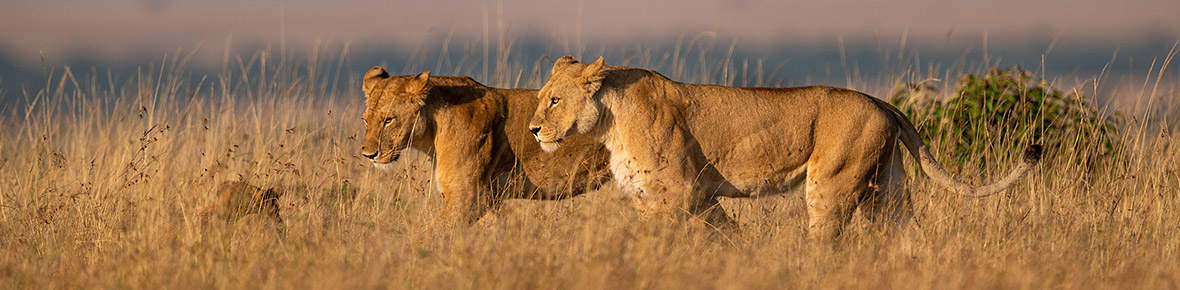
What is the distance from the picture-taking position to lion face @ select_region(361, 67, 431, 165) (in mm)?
6293

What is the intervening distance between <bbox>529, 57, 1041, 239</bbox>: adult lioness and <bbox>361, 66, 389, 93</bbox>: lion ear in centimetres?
114

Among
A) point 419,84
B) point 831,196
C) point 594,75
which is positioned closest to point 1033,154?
point 831,196

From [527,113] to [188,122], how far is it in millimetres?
4383

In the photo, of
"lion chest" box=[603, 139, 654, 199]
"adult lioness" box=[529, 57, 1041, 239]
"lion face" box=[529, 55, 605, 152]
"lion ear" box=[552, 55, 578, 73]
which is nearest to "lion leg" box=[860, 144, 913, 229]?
"adult lioness" box=[529, 57, 1041, 239]

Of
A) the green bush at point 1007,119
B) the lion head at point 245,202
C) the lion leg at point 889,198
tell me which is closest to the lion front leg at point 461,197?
the lion head at point 245,202

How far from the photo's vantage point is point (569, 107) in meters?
5.96

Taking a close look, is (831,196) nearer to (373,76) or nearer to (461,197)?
(461,197)

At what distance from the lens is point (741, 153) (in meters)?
6.14

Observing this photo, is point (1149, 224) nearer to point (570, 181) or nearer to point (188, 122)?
point (570, 181)

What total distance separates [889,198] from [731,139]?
971 mm

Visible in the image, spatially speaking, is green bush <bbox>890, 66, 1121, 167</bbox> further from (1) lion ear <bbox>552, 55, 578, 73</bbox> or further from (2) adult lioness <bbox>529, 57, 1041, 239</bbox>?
(1) lion ear <bbox>552, 55, 578, 73</bbox>

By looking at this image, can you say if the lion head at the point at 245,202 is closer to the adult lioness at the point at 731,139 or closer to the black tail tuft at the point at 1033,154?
the adult lioness at the point at 731,139

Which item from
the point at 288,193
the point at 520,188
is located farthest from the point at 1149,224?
the point at 288,193

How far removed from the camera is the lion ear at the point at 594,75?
587cm
